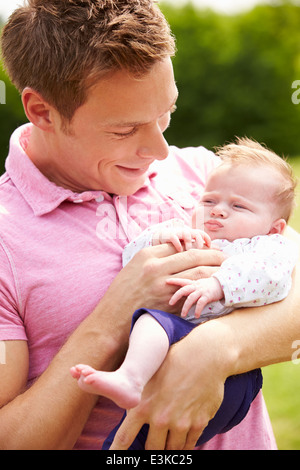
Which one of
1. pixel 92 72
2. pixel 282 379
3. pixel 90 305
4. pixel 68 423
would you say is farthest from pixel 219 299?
pixel 282 379

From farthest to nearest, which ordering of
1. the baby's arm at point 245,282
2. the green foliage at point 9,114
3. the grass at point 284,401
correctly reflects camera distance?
the green foliage at point 9,114 → the grass at point 284,401 → the baby's arm at point 245,282

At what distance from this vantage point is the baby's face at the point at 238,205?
2.32 meters

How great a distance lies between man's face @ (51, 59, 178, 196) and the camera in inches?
82.3

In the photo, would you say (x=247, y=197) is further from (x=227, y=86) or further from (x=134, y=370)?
(x=227, y=86)

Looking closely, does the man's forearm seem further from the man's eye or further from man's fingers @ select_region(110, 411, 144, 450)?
the man's eye

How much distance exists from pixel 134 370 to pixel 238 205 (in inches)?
32.3

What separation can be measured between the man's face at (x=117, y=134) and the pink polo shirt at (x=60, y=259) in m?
0.09

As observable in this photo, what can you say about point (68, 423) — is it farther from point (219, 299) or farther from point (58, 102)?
point (58, 102)

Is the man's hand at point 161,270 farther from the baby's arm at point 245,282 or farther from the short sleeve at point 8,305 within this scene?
the short sleeve at point 8,305

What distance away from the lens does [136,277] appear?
208cm

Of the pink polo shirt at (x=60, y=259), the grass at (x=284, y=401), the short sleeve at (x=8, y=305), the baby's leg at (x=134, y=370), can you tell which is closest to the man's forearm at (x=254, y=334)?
the baby's leg at (x=134, y=370)

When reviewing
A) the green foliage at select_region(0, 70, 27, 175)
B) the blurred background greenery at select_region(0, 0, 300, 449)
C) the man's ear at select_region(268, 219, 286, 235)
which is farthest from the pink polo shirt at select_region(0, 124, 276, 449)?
the blurred background greenery at select_region(0, 0, 300, 449)
